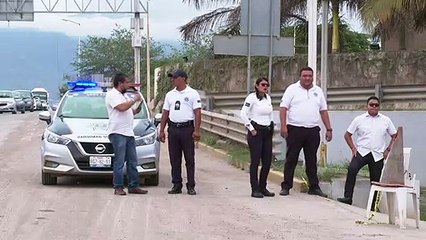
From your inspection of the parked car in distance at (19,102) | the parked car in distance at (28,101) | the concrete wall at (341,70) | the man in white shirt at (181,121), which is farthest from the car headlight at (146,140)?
the parked car in distance at (28,101)

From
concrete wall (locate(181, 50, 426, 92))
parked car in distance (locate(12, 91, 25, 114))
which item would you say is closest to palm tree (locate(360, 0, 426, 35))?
concrete wall (locate(181, 50, 426, 92))

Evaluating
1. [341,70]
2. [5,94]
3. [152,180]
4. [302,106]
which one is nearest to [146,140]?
[152,180]

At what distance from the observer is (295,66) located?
2644 cm

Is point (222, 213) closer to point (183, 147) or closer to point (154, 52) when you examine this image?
point (183, 147)

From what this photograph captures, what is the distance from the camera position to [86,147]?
11.9 meters

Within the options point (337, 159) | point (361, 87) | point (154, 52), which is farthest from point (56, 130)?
point (154, 52)

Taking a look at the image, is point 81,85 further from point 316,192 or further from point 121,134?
point 316,192

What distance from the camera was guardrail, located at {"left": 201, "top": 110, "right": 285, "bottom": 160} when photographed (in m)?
15.6

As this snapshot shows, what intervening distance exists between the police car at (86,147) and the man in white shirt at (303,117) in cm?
216

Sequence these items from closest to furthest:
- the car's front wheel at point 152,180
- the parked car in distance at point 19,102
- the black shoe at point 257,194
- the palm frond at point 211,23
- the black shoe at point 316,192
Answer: the black shoe at point 257,194, the black shoe at point 316,192, the car's front wheel at point 152,180, the palm frond at point 211,23, the parked car in distance at point 19,102

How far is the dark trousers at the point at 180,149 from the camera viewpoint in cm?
1148

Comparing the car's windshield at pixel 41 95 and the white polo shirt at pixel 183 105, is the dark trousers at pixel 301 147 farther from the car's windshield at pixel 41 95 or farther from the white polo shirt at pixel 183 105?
the car's windshield at pixel 41 95

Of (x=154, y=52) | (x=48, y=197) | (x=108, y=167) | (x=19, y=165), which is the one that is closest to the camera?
(x=48, y=197)

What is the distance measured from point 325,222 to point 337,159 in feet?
26.8
